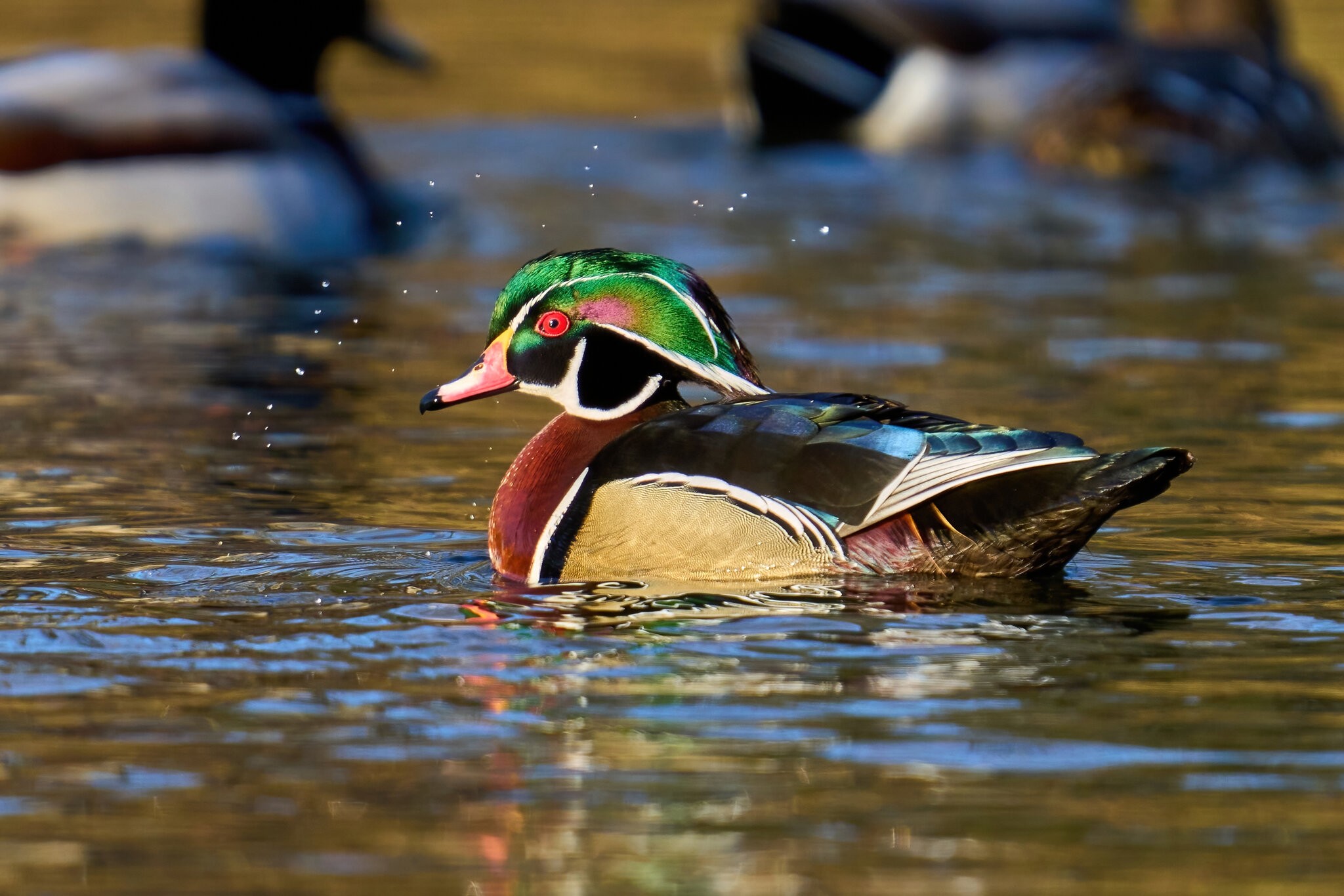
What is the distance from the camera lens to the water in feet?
15.5

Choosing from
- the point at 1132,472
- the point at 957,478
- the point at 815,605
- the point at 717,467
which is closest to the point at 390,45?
the point at 717,467

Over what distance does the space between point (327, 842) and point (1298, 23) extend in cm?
2053

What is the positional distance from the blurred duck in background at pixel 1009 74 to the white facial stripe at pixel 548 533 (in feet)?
37.1

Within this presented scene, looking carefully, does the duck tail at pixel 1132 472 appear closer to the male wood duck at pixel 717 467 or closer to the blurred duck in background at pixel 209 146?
the male wood duck at pixel 717 467

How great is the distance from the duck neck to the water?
13 cm

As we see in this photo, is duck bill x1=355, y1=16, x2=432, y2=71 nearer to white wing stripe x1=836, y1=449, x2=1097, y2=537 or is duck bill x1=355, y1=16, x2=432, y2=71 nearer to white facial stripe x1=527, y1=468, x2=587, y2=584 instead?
white facial stripe x1=527, y1=468, x2=587, y2=584

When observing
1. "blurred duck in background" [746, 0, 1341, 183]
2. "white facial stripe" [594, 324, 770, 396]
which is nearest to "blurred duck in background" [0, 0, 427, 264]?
"blurred duck in background" [746, 0, 1341, 183]

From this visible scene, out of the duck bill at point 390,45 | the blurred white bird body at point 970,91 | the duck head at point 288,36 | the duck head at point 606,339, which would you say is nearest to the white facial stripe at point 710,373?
the duck head at point 606,339

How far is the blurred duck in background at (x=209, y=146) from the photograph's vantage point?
1362 cm

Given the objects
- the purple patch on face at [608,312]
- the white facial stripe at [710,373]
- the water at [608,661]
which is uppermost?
→ the purple patch on face at [608,312]

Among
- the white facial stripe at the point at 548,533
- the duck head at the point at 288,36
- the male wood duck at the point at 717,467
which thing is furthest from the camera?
the duck head at the point at 288,36

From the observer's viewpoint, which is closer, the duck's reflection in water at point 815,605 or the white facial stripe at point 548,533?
the duck's reflection in water at point 815,605

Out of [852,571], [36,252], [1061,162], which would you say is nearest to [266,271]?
[36,252]

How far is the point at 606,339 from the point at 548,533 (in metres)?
0.60
